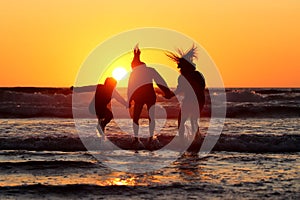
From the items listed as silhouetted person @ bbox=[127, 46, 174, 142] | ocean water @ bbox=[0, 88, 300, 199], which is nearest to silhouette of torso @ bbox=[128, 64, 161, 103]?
silhouetted person @ bbox=[127, 46, 174, 142]

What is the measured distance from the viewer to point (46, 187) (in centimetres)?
952

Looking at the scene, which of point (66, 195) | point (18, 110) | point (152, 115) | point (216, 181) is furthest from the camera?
point (18, 110)

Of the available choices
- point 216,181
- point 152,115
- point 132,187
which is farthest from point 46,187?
point 152,115

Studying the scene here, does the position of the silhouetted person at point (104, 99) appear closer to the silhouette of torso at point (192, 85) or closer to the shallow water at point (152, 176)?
the shallow water at point (152, 176)

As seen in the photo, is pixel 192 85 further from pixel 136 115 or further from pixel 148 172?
pixel 148 172

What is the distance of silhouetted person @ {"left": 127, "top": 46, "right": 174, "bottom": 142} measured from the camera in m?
15.5

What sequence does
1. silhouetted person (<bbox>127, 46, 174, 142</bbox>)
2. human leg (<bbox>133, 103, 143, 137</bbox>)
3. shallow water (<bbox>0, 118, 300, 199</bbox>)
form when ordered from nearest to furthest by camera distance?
shallow water (<bbox>0, 118, 300, 199</bbox>) → silhouetted person (<bbox>127, 46, 174, 142</bbox>) → human leg (<bbox>133, 103, 143, 137</bbox>)

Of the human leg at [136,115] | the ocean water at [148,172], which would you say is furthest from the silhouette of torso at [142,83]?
the ocean water at [148,172]

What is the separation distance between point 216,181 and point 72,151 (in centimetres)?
592

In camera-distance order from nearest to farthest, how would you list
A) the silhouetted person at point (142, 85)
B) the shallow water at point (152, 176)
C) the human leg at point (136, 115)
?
the shallow water at point (152, 176) → the silhouetted person at point (142, 85) → the human leg at point (136, 115)

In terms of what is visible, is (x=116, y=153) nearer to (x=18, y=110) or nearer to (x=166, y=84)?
(x=166, y=84)

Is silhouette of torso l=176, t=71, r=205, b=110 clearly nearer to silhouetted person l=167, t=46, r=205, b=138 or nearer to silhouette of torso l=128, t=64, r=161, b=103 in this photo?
silhouetted person l=167, t=46, r=205, b=138

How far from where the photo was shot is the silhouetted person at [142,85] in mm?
Answer: 15508

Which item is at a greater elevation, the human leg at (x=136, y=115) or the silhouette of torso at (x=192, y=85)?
the silhouette of torso at (x=192, y=85)
